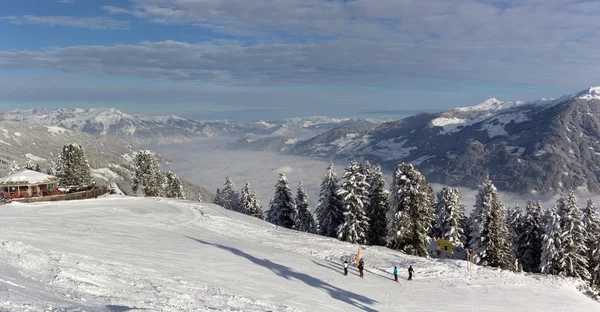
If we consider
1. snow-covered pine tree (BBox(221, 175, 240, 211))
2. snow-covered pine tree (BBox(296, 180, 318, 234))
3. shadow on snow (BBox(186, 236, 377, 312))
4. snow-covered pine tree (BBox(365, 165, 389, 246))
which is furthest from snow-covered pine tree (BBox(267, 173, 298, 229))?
shadow on snow (BBox(186, 236, 377, 312))

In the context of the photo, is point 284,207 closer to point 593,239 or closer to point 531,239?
point 531,239

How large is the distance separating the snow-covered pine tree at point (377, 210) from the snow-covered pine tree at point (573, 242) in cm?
2023

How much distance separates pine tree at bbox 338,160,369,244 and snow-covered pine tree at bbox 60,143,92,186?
49.8m

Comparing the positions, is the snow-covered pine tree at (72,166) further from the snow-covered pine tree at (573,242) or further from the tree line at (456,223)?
the snow-covered pine tree at (573,242)

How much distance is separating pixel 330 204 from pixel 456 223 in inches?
673

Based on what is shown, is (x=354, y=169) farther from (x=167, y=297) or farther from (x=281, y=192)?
(x=167, y=297)

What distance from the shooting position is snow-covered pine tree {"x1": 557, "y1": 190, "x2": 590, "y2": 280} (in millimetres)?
47656

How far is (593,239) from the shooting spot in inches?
2034

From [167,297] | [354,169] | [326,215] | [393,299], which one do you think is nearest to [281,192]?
[326,215]

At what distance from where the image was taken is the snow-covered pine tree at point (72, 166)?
241ft

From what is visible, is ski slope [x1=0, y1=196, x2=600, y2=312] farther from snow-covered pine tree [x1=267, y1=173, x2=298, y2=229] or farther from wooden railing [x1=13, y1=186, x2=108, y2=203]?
snow-covered pine tree [x1=267, y1=173, x2=298, y2=229]

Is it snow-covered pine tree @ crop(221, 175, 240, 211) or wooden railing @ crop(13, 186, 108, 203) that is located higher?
wooden railing @ crop(13, 186, 108, 203)

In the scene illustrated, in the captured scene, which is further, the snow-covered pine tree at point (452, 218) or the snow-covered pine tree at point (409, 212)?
the snow-covered pine tree at point (452, 218)

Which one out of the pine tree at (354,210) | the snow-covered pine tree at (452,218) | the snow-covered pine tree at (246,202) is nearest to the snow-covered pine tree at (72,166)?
the snow-covered pine tree at (246,202)
